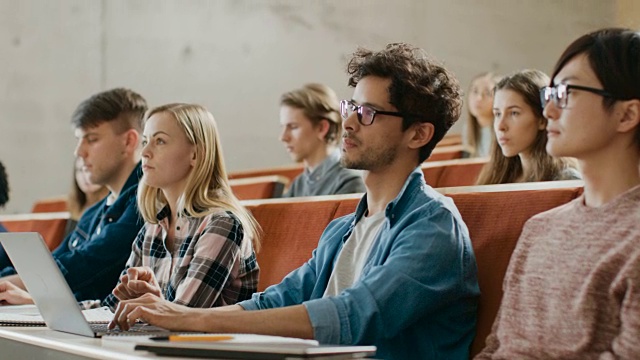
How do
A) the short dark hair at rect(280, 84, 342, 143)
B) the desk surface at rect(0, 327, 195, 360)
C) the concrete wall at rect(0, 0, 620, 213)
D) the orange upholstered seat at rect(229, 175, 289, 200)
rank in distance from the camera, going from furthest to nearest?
the concrete wall at rect(0, 0, 620, 213) → the short dark hair at rect(280, 84, 342, 143) → the orange upholstered seat at rect(229, 175, 289, 200) → the desk surface at rect(0, 327, 195, 360)

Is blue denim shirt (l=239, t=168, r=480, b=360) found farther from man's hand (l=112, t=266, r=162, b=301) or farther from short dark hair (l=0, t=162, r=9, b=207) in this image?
short dark hair (l=0, t=162, r=9, b=207)

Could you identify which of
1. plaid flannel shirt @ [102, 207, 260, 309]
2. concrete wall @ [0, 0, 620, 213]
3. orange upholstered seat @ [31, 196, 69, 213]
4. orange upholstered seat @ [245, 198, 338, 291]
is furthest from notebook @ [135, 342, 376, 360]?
concrete wall @ [0, 0, 620, 213]

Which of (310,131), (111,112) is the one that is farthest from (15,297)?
(310,131)

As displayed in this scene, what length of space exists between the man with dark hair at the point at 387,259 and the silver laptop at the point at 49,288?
0.07m

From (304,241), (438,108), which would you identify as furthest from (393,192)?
(304,241)

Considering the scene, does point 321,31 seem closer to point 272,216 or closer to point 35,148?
point 35,148

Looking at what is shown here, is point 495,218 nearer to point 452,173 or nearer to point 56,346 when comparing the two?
point 56,346

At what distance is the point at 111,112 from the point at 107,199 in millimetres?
269

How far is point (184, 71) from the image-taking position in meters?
6.40

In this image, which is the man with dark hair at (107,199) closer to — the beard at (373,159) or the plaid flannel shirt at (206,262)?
the plaid flannel shirt at (206,262)

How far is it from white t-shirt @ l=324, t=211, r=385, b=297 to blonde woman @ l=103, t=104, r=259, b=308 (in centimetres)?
39

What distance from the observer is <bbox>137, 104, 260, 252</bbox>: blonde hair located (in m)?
2.46

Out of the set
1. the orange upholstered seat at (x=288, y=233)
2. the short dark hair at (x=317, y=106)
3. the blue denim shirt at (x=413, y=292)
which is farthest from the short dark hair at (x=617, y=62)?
the short dark hair at (x=317, y=106)

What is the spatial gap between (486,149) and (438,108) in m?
2.64
